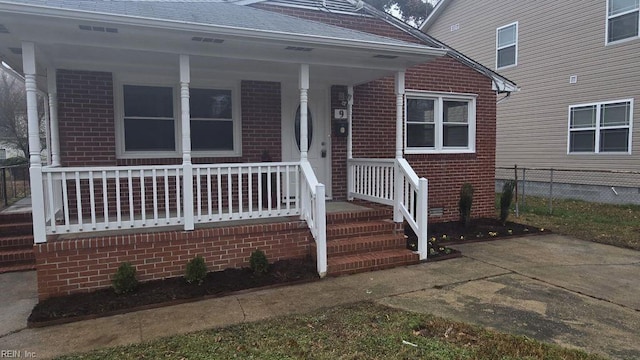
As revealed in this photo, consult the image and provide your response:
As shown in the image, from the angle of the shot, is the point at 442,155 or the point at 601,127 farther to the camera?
the point at 601,127

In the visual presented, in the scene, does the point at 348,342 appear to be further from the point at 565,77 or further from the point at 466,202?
the point at 565,77

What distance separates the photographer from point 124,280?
447 centimetres

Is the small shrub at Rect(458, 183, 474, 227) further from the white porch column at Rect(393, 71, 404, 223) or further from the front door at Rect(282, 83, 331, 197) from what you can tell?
the front door at Rect(282, 83, 331, 197)

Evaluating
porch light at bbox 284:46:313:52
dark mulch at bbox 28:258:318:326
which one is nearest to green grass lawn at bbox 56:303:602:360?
dark mulch at bbox 28:258:318:326

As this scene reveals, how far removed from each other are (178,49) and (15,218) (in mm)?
4122

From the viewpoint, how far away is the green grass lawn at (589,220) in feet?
24.5

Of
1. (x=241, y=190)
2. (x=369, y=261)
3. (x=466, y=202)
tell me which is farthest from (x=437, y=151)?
(x=241, y=190)

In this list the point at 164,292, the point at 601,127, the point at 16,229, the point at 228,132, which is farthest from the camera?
the point at 601,127

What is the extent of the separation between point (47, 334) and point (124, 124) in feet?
11.2

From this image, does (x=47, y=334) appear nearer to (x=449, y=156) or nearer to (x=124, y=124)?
(x=124, y=124)

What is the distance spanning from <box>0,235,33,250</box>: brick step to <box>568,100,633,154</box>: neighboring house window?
13166mm

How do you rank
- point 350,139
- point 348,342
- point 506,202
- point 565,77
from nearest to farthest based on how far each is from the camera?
point 348,342 → point 350,139 → point 506,202 → point 565,77

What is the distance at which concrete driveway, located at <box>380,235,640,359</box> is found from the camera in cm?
359

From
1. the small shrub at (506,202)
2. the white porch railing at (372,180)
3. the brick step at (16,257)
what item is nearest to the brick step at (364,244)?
the white porch railing at (372,180)
